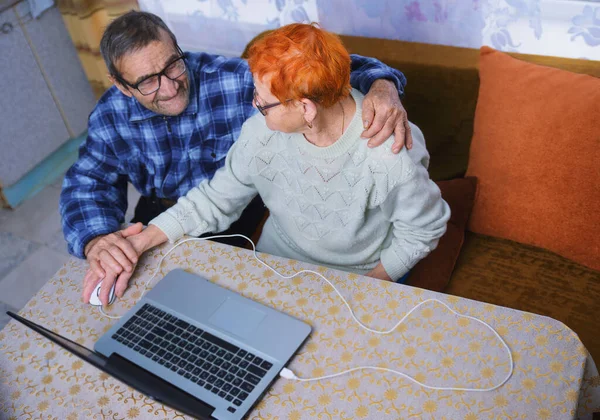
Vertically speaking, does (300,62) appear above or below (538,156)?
above

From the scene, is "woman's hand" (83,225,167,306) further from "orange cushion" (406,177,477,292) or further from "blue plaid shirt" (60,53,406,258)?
"orange cushion" (406,177,477,292)

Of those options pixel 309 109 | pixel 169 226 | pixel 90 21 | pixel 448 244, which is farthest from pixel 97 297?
pixel 90 21

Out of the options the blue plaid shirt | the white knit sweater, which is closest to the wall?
the blue plaid shirt

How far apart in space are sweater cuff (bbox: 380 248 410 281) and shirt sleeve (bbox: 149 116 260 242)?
0.37 meters

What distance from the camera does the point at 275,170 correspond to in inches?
53.1

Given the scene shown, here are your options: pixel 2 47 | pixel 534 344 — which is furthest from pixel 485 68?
pixel 2 47

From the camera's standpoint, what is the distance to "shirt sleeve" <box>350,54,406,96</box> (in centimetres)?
142

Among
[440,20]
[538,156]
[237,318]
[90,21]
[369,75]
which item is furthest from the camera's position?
[90,21]

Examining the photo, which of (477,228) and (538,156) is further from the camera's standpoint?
(477,228)

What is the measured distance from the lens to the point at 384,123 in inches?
47.6

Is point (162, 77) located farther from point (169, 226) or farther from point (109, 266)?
point (109, 266)

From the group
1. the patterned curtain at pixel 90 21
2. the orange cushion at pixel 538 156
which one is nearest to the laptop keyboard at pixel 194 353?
the orange cushion at pixel 538 156

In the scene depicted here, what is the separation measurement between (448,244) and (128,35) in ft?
3.42

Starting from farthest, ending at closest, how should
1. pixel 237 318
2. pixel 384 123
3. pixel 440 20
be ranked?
pixel 440 20, pixel 384 123, pixel 237 318
